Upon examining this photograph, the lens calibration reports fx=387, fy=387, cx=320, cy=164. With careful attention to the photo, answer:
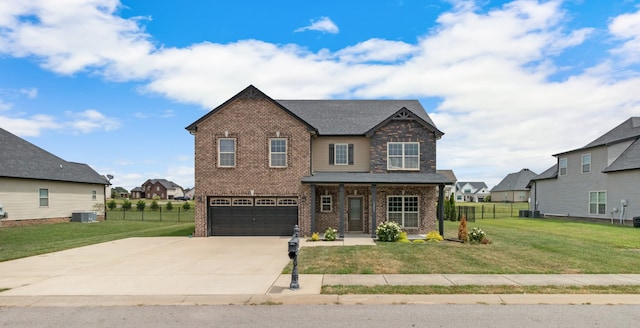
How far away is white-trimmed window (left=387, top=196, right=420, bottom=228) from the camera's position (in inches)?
857

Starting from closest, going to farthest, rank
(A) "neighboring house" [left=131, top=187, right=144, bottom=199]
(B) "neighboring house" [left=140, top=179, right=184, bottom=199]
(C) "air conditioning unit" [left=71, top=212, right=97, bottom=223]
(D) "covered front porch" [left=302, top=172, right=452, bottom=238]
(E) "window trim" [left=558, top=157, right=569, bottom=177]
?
(D) "covered front porch" [left=302, top=172, right=452, bottom=238], (C) "air conditioning unit" [left=71, top=212, right=97, bottom=223], (E) "window trim" [left=558, top=157, right=569, bottom=177], (B) "neighboring house" [left=140, top=179, right=184, bottom=199], (A) "neighboring house" [left=131, top=187, right=144, bottom=199]

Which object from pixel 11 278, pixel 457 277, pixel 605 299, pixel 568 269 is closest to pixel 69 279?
pixel 11 278

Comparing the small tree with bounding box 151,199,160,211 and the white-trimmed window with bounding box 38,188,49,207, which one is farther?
the small tree with bounding box 151,199,160,211

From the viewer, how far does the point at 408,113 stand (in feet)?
71.0

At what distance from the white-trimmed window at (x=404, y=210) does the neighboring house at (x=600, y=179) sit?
17.3 meters

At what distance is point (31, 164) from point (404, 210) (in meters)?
29.2

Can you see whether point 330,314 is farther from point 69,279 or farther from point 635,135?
point 635,135

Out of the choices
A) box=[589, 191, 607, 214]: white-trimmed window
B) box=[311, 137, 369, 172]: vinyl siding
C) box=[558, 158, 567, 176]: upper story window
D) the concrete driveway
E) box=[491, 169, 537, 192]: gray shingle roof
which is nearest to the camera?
the concrete driveway

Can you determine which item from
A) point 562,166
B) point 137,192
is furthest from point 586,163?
point 137,192

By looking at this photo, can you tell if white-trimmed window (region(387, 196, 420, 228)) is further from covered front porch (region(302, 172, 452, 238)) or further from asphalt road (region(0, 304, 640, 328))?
asphalt road (region(0, 304, 640, 328))

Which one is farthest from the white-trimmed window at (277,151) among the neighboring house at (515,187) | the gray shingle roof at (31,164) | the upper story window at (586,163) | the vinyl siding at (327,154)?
the neighboring house at (515,187)

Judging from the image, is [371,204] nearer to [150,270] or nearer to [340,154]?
[340,154]

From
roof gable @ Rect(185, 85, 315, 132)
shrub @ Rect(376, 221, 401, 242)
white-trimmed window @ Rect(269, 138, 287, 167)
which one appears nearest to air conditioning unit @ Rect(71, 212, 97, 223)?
roof gable @ Rect(185, 85, 315, 132)

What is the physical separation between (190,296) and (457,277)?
6.66 metres
